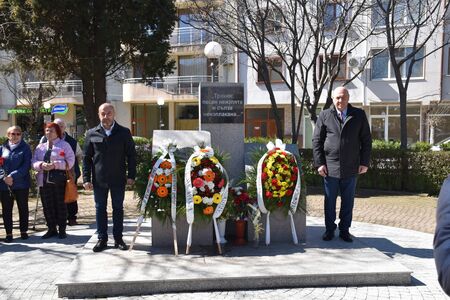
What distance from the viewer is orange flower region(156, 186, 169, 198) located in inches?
A: 229

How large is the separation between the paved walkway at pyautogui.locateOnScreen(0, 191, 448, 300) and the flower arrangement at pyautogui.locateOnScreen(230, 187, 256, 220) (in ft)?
5.11

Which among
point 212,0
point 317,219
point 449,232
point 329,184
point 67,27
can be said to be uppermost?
point 212,0

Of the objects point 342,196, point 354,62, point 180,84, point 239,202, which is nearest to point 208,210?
point 239,202

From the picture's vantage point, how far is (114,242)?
6.21 m

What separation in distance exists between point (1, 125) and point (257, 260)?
3802 centimetres

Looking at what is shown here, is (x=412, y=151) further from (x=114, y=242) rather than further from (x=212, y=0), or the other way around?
(x=114, y=242)

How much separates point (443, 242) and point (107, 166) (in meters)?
4.98

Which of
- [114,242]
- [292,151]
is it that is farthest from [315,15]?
[114,242]

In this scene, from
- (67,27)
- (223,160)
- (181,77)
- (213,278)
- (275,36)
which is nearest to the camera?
(213,278)

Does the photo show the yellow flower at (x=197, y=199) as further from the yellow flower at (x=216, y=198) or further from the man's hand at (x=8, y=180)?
the man's hand at (x=8, y=180)

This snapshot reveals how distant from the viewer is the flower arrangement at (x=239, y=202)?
243 inches

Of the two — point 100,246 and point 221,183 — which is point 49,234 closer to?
point 100,246

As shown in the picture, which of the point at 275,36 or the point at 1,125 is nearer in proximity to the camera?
the point at 275,36

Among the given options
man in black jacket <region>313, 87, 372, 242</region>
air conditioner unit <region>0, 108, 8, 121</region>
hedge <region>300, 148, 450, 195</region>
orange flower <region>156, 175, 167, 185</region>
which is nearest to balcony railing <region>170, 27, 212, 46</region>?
air conditioner unit <region>0, 108, 8, 121</region>
